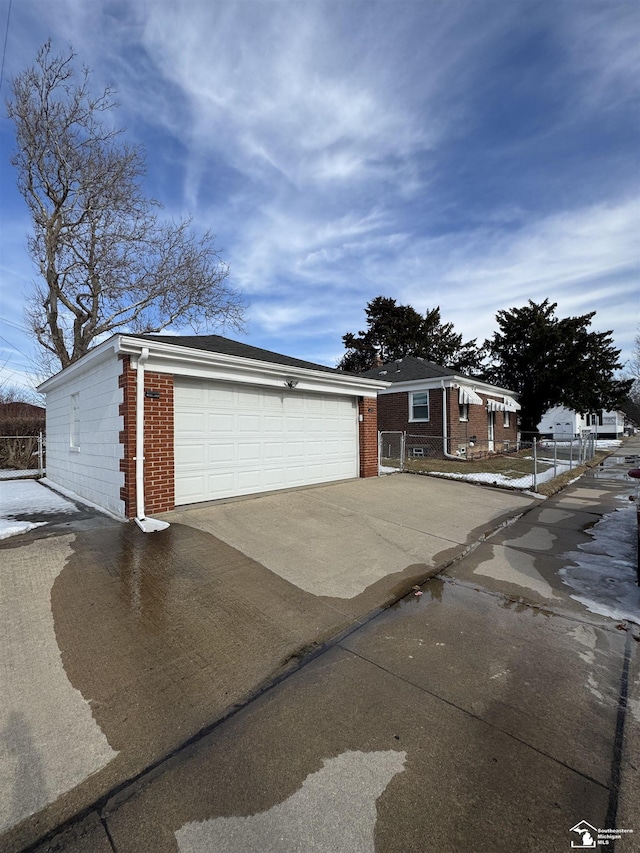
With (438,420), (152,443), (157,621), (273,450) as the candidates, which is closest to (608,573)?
(157,621)

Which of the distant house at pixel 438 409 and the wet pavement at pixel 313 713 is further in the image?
the distant house at pixel 438 409

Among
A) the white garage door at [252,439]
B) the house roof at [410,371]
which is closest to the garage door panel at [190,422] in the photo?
the white garage door at [252,439]

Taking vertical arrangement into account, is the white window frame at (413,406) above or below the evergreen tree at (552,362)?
below

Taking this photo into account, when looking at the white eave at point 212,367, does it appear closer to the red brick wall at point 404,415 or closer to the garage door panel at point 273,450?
the garage door panel at point 273,450

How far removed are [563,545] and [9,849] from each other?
Answer: 6321 millimetres

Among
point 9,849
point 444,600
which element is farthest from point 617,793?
point 9,849

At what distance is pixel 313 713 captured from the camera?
2271 mm

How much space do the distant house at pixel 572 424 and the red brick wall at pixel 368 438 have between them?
24.8 meters

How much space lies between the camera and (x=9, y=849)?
4.97ft

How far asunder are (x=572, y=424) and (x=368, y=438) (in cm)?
3100

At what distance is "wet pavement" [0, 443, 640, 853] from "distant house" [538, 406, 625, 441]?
31.1 metres

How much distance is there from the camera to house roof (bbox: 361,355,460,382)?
16600mm

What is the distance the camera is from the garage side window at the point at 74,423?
8.49m

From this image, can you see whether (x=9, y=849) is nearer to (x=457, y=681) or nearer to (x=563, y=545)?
(x=457, y=681)
